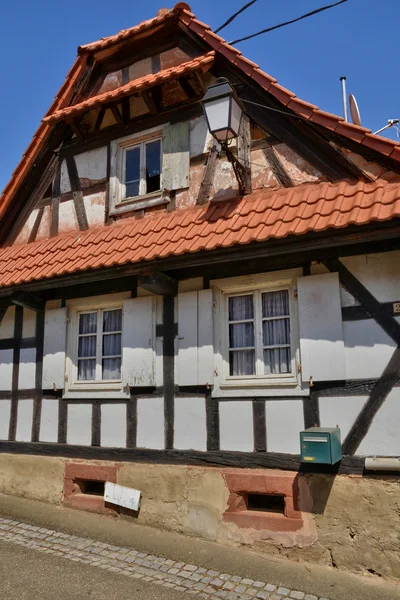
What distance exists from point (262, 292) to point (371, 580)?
3.05 m

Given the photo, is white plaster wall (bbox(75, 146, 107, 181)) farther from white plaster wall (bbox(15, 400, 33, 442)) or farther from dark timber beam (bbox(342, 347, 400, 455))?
dark timber beam (bbox(342, 347, 400, 455))

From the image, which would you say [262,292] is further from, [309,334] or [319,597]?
[319,597]

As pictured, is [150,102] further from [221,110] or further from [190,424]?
[190,424]

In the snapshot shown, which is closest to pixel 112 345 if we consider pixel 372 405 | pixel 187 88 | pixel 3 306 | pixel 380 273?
pixel 3 306

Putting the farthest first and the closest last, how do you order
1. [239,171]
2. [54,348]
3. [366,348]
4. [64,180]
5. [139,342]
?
[64,180]
[54,348]
[139,342]
[239,171]
[366,348]

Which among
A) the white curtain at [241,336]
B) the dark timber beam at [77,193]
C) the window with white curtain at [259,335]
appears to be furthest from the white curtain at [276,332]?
the dark timber beam at [77,193]

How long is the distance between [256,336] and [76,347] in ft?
9.02

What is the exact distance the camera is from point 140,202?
680 centimetres

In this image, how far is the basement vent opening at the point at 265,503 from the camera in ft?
17.2

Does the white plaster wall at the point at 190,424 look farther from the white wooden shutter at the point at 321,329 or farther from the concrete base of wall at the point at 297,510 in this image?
the white wooden shutter at the point at 321,329

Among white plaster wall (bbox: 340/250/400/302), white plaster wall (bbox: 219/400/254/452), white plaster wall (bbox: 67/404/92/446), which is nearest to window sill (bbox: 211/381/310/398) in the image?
white plaster wall (bbox: 219/400/254/452)

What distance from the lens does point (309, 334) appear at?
197 inches

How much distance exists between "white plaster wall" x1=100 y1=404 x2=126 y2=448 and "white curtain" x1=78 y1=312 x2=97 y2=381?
0.58 meters

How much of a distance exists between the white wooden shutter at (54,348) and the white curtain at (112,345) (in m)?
0.62
